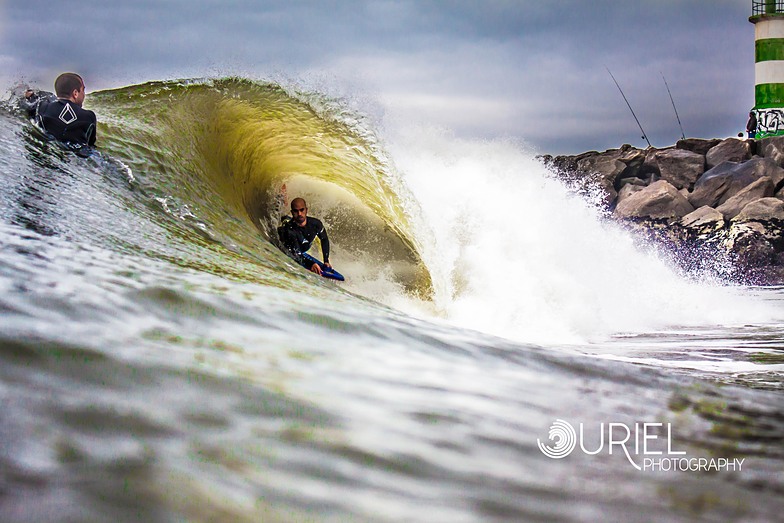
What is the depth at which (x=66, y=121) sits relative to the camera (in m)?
5.79

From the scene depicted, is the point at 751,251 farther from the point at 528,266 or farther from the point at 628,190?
the point at 528,266

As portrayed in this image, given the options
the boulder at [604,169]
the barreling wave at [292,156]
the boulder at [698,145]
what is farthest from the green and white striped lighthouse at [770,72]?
the barreling wave at [292,156]

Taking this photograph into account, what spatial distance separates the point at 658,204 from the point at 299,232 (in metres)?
23.7

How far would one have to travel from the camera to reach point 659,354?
662cm

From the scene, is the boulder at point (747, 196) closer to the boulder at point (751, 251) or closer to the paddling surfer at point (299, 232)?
the boulder at point (751, 251)

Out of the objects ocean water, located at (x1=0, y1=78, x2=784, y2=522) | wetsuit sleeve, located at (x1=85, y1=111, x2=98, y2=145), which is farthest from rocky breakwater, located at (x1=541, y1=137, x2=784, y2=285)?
wetsuit sleeve, located at (x1=85, y1=111, x2=98, y2=145)

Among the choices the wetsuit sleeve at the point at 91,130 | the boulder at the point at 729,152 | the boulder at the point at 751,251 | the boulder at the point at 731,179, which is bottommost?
the wetsuit sleeve at the point at 91,130

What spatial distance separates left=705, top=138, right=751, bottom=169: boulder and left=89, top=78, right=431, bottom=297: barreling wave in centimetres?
2507

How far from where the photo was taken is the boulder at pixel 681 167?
2969 centimetres

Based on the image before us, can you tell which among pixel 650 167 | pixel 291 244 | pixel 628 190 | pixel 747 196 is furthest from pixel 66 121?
pixel 650 167

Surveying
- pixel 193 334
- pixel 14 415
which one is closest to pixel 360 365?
pixel 193 334

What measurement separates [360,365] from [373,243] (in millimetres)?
6320

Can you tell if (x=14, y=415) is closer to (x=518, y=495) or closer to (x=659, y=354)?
(x=518, y=495)

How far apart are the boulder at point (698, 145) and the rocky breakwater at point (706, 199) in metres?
0.04
